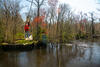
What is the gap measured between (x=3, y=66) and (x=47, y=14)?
57.3 feet

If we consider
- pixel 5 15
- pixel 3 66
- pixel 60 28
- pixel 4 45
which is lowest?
pixel 3 66

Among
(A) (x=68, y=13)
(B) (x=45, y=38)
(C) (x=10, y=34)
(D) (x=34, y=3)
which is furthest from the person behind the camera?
(A) (x=68, y=13)

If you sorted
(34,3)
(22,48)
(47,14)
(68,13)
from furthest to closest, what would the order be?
(68,13) → (47,14) → (34,3) → (22,48)

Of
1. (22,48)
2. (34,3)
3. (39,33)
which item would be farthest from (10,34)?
(34,3)

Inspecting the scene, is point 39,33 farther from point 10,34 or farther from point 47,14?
point 47,14

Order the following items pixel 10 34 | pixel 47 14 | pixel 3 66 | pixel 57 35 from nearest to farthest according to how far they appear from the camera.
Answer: pixel 3 66 < pixel 10 34 < pixel 57 35 < pixel 47 14

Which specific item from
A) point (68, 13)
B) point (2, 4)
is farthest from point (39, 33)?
point (68, 13)

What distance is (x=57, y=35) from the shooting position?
693 inches

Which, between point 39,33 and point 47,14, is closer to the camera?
point 39,33

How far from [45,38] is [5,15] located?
24.2 ft

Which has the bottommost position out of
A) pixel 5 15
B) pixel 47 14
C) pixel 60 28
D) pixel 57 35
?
pixel 57 35

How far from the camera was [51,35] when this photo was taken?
17.2 metres

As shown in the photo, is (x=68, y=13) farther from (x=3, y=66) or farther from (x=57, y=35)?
(x=3, y=66)

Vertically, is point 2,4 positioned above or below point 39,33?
above
